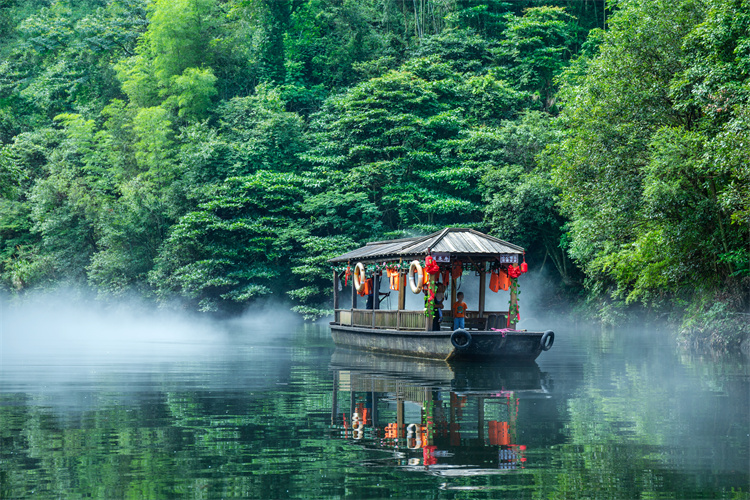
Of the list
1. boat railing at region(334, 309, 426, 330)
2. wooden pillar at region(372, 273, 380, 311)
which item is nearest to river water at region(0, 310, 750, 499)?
boat railing at region(334, 309, 426, 330)

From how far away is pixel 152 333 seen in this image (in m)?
28.1

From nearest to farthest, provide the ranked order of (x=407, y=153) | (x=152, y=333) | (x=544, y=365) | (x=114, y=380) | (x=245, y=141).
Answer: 1. (x=114, y=380)
2. (x=544, y=365)
3. (x=152, y=333)
4. (x=407, y=153)
5. (x=245, y=141)

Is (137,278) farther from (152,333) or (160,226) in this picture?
(152,333)

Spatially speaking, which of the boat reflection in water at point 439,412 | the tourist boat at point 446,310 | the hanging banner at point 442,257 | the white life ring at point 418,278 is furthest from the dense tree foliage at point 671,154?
the boat reflection in water at point 439,412

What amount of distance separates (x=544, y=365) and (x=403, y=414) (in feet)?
24.8

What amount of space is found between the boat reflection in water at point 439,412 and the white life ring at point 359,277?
4.41 m

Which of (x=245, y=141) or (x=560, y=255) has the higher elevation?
(x=245, y=141)

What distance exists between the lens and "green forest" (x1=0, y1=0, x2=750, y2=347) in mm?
19922

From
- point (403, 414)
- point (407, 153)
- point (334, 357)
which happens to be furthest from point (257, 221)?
point (403, 414)

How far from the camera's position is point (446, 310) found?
60.2 feet

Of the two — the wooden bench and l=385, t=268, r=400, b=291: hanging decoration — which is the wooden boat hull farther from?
l=385, t=268, r=400, b=291: hanging decoration

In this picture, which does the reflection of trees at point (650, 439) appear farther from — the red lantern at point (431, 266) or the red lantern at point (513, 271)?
the red lantern at point (431, 266)

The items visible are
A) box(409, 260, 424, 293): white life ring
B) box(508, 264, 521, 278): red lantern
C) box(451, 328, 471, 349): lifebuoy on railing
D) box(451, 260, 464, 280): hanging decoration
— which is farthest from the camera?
box(451, 260, 464, 280): hanging decoration

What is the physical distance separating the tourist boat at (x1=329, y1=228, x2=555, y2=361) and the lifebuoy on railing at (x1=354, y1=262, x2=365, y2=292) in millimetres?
25
